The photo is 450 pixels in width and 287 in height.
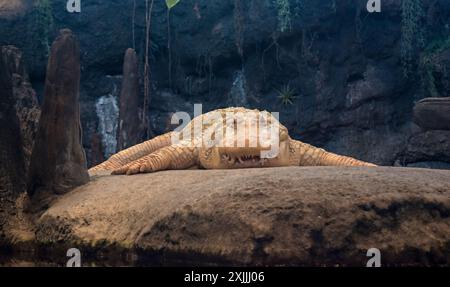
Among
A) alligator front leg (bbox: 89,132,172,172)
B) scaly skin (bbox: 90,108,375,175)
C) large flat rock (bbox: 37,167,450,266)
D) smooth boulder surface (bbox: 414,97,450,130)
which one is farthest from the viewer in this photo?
smooth boulder surface (bbox: 414,97,450,130)

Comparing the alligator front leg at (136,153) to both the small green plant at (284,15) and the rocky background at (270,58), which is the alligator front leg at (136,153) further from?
the small green plant at (284,15)

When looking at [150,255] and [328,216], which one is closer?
[328,216]

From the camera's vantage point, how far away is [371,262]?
2643 mm

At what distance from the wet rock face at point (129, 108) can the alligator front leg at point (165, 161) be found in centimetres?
400

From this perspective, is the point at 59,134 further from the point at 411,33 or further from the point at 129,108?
the point at 411,33

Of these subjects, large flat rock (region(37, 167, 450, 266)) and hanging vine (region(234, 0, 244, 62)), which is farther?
hanging vine (region(234, 0, 244, 62))

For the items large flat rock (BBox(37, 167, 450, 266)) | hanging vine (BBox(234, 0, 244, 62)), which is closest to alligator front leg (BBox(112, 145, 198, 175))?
large flat rock (BBox(37, 167, 450, 266))

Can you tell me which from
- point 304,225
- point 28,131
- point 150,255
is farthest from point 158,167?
point 304,225

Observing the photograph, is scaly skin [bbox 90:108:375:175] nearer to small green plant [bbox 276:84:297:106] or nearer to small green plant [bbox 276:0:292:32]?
small green plant [bbox 276:84:297:106]

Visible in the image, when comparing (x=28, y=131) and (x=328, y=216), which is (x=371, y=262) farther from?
(x=28, y=131)

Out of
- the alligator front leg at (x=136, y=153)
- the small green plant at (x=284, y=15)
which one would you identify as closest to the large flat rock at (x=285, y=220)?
the alligator front leg at (x=136, y=153)

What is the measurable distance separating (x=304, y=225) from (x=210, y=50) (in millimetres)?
9073

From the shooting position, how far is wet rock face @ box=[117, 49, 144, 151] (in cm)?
927

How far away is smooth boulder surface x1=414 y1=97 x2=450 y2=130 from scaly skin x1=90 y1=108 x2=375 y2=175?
5.25 feet
